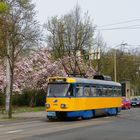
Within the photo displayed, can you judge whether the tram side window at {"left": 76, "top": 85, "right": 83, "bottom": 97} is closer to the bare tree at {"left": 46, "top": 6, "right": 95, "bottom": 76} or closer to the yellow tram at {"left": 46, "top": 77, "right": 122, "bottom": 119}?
the yellow tram at {"left": 46, "top": 77, "right": 122, "bottom": 119}

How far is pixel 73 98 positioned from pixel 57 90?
1.16 meters

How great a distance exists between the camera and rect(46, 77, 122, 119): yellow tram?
31.3 m

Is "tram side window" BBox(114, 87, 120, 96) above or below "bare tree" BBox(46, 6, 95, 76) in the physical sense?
below

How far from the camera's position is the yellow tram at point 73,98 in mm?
31297

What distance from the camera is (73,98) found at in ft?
104

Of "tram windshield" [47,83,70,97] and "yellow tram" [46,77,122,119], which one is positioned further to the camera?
"tram windshield" [47,83,70,97]

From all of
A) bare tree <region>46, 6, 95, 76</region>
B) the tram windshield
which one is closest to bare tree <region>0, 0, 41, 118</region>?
the tram windshield

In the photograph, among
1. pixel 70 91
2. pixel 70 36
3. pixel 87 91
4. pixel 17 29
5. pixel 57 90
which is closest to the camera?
pixel 70 91

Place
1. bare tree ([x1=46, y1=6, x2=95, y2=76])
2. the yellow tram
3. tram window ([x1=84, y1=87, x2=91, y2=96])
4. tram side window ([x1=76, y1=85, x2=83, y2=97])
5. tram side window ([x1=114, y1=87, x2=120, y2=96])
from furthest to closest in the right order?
1. bare tree ([x1=46, y1=6, x2=95, y2=76])
2. tram side window ([x1=114, y1=87, x2=120, y2=96])
3. tram window ([x1=84, y1=87, x2=91, y2=96])
4. tram side window ([x1=76, y1=85, x2=83, y2=97])
5. the yellow tram

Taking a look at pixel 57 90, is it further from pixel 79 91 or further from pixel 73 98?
pixel 79 91

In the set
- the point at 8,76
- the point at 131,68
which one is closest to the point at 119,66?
the point at 131,68

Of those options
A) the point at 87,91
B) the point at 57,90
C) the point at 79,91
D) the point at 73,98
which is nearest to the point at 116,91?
the point at 87,91

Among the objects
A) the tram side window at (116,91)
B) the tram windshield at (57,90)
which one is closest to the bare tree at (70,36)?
the tram side window at (116,91)

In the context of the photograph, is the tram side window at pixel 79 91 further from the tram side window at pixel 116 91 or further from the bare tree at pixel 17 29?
the tram side window at pixel 116 91
